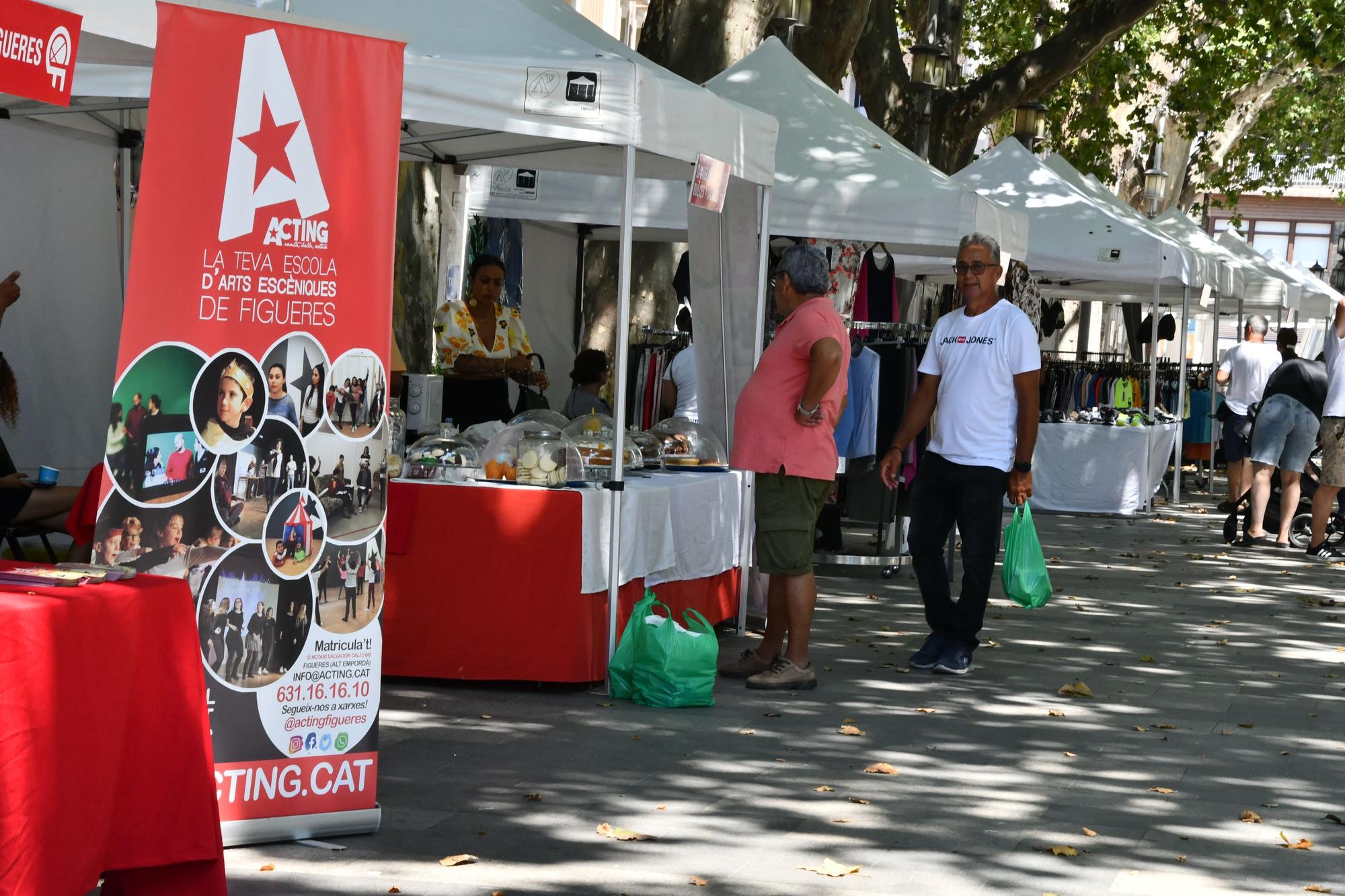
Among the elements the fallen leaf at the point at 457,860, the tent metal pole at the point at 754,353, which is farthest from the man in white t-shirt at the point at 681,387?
the fallen leaf at the point at 457,860

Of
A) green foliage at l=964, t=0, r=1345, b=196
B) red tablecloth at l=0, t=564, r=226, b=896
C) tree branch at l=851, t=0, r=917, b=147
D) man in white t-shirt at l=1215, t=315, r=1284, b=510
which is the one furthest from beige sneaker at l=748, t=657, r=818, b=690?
green foliage at l=964, t=0, r=1345, b=196

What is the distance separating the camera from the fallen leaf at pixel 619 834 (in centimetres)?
487

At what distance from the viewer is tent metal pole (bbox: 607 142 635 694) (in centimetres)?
684

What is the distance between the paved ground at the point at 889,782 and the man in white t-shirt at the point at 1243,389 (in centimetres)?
792

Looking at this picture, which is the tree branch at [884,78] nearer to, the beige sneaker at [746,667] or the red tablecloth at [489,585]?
the beige sneaker at [746,667]

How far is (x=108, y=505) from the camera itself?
13.8 ft

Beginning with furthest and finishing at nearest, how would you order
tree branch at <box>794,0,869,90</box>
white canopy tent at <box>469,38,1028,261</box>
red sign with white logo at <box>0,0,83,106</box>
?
tree branch at <box>794,0,869,90</box> → white canopy tent at <box>469,38,1028,261</box> → red sign with white logo at <box>0,0,83,106</box>

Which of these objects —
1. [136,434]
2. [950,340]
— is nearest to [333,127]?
[136,434]

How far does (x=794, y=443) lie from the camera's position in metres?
7.12

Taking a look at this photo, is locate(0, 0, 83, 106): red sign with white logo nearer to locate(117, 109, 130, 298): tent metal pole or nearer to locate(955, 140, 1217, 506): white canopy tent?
locate(117, 109, 130, 298): tent metal pole

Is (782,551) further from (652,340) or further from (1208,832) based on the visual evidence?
(652,340)

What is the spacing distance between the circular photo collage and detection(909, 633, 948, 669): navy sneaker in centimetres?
384

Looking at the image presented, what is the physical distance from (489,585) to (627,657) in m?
0.67

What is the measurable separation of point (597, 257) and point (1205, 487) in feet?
39.1
